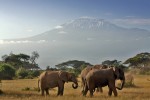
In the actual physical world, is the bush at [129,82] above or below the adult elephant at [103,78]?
below

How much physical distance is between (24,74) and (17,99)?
5078 centimetres

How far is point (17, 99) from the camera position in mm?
22938

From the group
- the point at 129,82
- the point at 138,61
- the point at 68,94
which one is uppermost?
the point at 138,61

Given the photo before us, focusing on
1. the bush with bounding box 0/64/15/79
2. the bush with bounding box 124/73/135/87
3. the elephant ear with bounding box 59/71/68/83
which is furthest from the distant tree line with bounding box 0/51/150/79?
the elephant ear with bounding box 59/71/68/83

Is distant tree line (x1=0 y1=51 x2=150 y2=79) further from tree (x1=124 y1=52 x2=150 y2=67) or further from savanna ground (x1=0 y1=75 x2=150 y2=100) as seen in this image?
savanna ground (x1=0 y1=75 x2=150 y2=100)

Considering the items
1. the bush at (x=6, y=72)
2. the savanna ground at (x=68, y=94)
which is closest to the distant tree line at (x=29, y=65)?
the bush at (x=6, y=72)

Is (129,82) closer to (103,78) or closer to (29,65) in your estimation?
(103,78)

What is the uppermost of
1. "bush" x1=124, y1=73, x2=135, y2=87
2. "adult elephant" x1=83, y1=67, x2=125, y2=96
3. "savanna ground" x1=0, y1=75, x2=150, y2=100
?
"adult elephant" x1=83, y1=67, x2=125, y2=96

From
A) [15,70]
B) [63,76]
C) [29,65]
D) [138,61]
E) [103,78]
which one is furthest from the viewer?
[29,65]

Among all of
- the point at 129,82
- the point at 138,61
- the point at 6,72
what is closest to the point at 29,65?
the point at 138,61

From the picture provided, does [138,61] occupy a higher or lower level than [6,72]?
higher

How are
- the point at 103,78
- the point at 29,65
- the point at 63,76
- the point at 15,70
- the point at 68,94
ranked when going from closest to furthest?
the point at 103,78 → the point at 63,76 → the point at 68,94 → the point at 15,70 → the point at 29,65

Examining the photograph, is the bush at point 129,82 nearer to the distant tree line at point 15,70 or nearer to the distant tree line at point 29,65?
the distant tree line at point 29,65

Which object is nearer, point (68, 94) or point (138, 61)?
point (68, 94)
